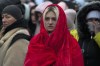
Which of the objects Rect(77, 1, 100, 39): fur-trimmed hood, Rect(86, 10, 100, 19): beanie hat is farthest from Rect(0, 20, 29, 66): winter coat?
Rect(86, 10, 100, 19): beanie hat

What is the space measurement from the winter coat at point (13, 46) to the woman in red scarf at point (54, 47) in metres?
0.87

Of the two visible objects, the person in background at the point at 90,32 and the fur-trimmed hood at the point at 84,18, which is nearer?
the person in background at the point at 90,32

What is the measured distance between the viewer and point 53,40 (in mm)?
6438

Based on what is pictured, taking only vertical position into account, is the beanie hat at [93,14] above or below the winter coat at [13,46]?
above

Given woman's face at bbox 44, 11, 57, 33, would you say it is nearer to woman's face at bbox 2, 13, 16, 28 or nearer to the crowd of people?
the crowd of people

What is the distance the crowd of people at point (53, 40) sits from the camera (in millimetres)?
6449

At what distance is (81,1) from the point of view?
51.1 feet

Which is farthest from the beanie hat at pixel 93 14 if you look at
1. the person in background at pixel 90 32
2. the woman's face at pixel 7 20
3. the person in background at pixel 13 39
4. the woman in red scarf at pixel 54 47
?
the woman's face at pixel 7 20

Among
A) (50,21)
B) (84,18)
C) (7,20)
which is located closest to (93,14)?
(84,18)

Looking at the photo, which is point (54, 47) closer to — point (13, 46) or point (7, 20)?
point (13, 46)

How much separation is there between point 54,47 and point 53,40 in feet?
0.31

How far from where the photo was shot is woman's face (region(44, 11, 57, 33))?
6527 mm

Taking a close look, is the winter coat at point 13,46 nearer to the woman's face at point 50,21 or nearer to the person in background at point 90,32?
the person in background at point 90,32

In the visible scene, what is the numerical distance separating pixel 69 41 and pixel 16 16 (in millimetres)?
1641
